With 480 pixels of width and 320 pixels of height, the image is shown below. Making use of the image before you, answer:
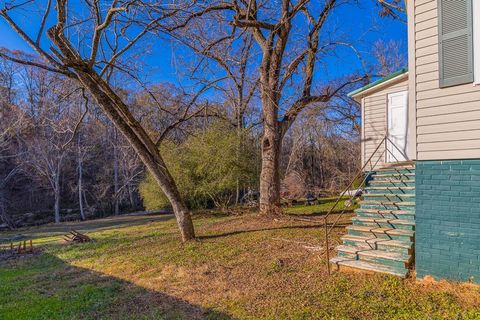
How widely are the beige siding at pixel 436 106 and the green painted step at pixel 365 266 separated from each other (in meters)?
1.68

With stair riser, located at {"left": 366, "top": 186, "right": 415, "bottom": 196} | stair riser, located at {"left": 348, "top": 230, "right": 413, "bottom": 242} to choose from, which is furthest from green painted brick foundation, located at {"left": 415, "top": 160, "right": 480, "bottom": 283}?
stair riser, located at {"left": 366, "top": 186, "right": 415, "bottom": 196}

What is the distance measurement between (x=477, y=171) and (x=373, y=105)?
496 centimetres

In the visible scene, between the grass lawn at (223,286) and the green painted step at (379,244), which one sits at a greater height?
the green painted step at (379,244)

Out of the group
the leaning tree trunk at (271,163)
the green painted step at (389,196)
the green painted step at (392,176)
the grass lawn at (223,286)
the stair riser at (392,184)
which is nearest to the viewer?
the grass lawn at (223,286)

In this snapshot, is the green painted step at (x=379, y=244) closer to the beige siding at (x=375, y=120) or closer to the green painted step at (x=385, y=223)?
the green painted step at (x=385, y=223)

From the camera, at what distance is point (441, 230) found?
4.37m

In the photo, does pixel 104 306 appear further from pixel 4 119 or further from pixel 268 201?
pixel 4 119

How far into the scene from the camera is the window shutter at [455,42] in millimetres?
4203

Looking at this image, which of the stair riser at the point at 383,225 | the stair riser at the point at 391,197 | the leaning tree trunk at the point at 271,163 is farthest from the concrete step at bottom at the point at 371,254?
the leaning tree trunk at the point at 271,163

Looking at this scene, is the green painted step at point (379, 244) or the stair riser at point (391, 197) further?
the stair riser at point (391, 197)

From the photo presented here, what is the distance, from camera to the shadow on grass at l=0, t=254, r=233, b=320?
14.4ft

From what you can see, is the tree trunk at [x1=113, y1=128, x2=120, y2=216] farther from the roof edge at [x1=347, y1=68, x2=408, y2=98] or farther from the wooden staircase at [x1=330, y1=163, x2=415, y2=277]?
the wooden staircase at [x1=330, y1=163, x2=415, y2=277]

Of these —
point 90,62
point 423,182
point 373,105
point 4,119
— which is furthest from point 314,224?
point 4,119

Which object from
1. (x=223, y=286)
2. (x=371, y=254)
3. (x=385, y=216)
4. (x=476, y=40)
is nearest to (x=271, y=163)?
(x=385, y=216)
